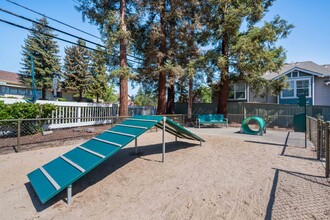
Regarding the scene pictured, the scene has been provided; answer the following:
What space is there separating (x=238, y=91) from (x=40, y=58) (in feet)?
80.9

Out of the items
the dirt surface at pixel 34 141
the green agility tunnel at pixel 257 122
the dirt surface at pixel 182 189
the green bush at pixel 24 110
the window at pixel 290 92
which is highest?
the window at pixel 290 92

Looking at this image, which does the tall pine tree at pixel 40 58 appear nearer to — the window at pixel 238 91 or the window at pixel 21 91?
the window at pixel 21 91

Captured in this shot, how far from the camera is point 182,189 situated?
3.61 metres

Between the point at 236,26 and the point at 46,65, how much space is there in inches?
922

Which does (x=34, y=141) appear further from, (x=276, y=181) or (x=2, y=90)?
(x=2, y=90)

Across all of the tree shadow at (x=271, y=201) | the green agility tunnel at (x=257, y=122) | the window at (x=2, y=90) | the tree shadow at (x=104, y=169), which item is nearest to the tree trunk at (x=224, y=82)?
the green agility tunnel at (x=257, y=122)

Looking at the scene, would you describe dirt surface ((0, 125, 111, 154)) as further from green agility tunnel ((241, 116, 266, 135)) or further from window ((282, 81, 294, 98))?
window ((282, 81, 294, 98))

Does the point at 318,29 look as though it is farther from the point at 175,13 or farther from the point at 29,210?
the point at 29,210

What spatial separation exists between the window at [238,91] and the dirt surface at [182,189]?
1562 cm

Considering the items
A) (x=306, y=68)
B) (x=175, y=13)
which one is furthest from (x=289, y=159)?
(x=306, y=68)

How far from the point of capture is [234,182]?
3.87 metres

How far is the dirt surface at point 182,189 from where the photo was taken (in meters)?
2.89

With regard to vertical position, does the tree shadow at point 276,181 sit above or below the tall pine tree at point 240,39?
below

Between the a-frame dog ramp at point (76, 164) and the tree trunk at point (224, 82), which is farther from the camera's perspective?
the tree trunk at point (224, 82)
